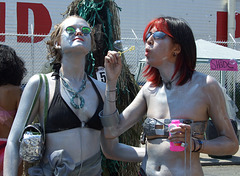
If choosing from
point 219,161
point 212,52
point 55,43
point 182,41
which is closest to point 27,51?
point 212,52

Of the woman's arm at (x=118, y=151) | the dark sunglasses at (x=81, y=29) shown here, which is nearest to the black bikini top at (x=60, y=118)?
the woman's arm at (x=118, y=151)

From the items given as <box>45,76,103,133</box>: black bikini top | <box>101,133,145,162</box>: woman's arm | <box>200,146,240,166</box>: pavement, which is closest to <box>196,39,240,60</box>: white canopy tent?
<box>200,146,240,166</box>: pavement

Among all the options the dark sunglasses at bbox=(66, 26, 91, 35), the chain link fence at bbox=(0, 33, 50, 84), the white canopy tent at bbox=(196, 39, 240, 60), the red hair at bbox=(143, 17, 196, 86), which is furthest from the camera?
the chain link fence at bbox=(0, 33, 50, 84)

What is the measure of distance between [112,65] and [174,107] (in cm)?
49

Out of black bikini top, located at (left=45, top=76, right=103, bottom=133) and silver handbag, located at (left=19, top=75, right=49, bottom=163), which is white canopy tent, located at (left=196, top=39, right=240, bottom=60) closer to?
black bikini top, located at (left=45, top=76, right=103, bottom=133)

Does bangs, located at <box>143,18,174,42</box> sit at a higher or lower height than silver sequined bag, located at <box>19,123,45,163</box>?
higher

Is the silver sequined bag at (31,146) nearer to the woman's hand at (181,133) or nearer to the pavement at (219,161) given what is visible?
the woman's hand at (181,133)

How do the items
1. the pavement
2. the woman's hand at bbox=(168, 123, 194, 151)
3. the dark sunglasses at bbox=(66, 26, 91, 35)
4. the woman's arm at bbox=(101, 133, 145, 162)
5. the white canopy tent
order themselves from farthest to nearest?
the white canopy tent → the pavement → the woman's arm at bbox=(101, 133, 145, 162) → the dark sunglasses at bbox=(66, 26, 91, 35) → the woman's hand at bbox=(168, 123, 194, 151)

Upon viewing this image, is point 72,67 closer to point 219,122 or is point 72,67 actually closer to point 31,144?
point 31,144

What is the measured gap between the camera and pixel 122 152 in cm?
238

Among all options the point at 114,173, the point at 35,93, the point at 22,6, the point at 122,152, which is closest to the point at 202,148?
the point at 122,152

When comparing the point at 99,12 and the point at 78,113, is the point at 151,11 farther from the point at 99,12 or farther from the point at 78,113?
the point at 78,113

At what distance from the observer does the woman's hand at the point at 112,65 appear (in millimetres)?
2135

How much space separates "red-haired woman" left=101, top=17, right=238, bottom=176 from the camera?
1961 mm
